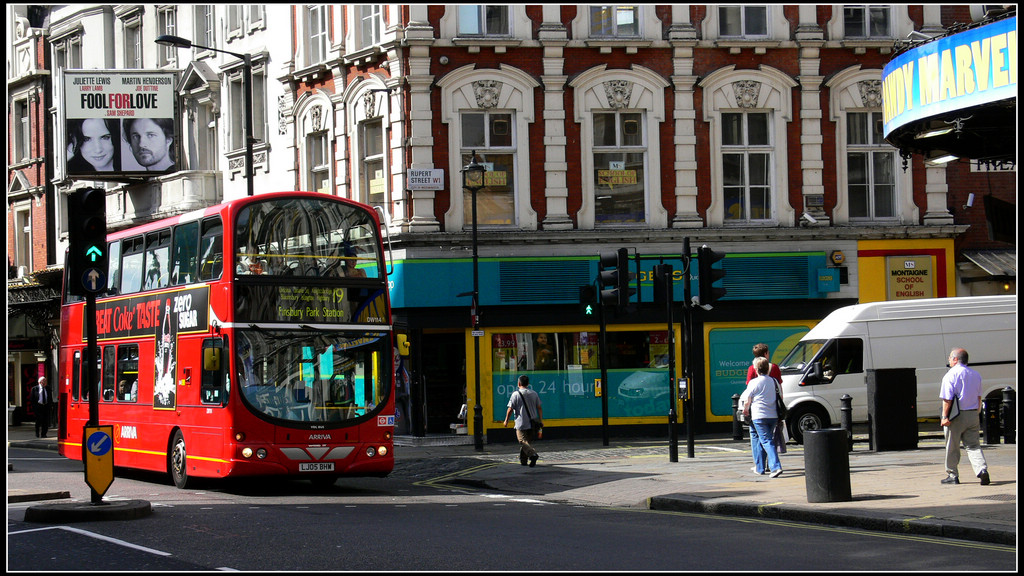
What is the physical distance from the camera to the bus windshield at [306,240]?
683 inches

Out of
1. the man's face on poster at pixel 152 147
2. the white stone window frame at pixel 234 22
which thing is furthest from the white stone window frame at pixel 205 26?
the man's face on poster at pixel 152 147

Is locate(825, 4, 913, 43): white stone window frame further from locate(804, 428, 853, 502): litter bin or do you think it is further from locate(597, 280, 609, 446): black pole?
locate(804, 428, 853, 502): litter bin

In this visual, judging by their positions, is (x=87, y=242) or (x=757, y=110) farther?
(x=757, y=110)

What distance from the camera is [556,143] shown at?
92.7 ft

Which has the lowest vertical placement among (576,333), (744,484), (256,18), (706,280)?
(744,484)

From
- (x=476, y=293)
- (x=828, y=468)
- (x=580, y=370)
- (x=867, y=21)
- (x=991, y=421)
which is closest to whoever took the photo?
(x=828, y=468)

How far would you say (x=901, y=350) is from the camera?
83.0ft

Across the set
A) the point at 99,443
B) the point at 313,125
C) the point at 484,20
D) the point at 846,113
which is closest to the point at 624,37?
the point at 484,20

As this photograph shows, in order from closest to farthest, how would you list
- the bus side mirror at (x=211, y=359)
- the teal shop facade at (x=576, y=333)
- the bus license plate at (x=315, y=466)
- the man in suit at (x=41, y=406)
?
the bus side mirror at (x=211, y=359) → the bus license plate at (x=315, y=466) → the teal shop facade at (x=576, y=333) → the man in suit at (x=41, y=406)

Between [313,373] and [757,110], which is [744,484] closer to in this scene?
[313,373]

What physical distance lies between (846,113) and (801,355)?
267 inches

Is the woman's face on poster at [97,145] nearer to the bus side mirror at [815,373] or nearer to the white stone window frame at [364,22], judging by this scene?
the white stone window frame at [364,22]

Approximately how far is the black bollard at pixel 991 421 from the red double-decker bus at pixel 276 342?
11.2 m

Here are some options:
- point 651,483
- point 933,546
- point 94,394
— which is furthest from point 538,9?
point 933,546
